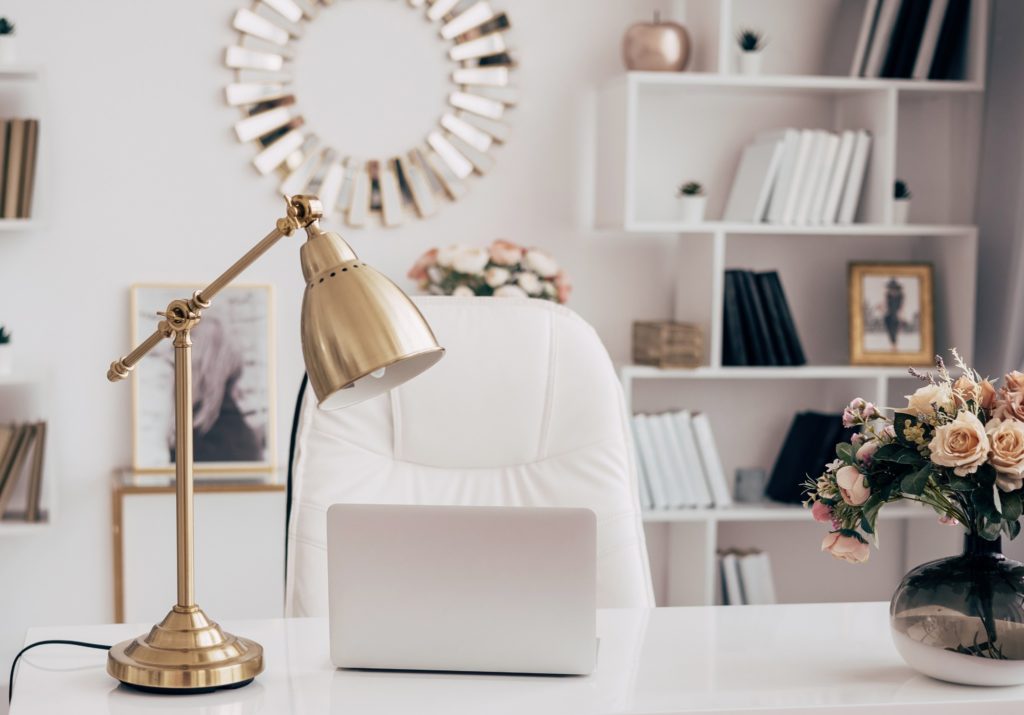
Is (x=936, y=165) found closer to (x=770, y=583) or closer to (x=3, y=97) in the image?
(x=770, y=583)

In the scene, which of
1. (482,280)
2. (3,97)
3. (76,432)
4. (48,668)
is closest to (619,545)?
(48,668)

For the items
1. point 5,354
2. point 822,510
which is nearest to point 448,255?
point 5,354

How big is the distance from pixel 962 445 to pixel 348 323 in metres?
0.60

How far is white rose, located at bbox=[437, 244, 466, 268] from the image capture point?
268 cm

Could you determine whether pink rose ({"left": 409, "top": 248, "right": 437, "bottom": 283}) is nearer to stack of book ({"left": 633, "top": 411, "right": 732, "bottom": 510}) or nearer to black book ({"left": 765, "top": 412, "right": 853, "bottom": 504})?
stack of book ({"left": 633, "top": 411, "right": 732, "bottom": 510})

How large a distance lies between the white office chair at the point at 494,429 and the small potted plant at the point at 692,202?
120cm

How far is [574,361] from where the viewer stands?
1.80 metres

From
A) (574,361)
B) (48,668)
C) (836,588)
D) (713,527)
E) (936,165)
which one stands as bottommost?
(836,588)

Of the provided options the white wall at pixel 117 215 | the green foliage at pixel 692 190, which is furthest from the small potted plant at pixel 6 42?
the green foliage at pixel 692 190

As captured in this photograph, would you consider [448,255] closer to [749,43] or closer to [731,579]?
[749,43]

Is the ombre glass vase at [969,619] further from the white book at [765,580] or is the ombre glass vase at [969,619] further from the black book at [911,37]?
the black book at [911,37]

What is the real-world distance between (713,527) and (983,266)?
3.24 ft

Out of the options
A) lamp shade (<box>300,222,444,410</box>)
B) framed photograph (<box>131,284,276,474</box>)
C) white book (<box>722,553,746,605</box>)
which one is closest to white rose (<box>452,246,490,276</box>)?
framed photograph (<box>131,284,276,474</box>)

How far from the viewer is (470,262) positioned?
265cm
